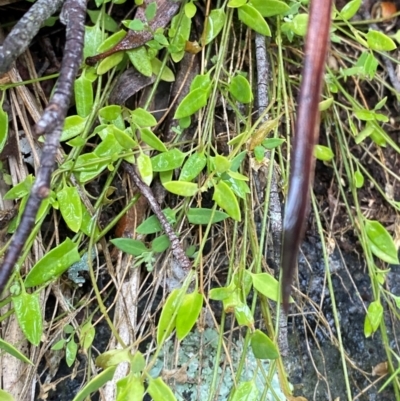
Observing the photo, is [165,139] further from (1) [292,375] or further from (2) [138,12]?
(1) [292,375]

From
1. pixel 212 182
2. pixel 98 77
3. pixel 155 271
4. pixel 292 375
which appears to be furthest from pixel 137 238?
pixel 292 375

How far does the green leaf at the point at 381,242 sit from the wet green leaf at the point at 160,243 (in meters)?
0.36

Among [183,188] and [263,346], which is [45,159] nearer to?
[183,188]

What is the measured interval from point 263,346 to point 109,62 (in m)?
0.53

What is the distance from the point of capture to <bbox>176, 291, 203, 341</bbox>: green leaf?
78 centimetres

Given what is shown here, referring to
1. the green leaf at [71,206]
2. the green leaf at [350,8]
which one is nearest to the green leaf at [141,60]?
the green leaf at [71,206]

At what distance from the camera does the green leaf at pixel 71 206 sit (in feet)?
2.72

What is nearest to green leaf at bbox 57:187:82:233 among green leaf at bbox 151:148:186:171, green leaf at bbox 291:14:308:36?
green leaf at bbox 151:148:186:171

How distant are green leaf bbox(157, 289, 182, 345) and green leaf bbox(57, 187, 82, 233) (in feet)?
0.62

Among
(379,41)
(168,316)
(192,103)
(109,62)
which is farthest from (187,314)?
(379,41)

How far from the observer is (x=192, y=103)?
87 centimetres

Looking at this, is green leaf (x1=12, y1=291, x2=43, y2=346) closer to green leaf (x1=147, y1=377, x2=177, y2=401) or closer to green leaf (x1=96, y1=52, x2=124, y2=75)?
green leaf (x1=147, y1=377, x2=177, y2=401)

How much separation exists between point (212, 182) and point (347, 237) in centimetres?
37

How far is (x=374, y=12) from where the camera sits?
1204 mm
